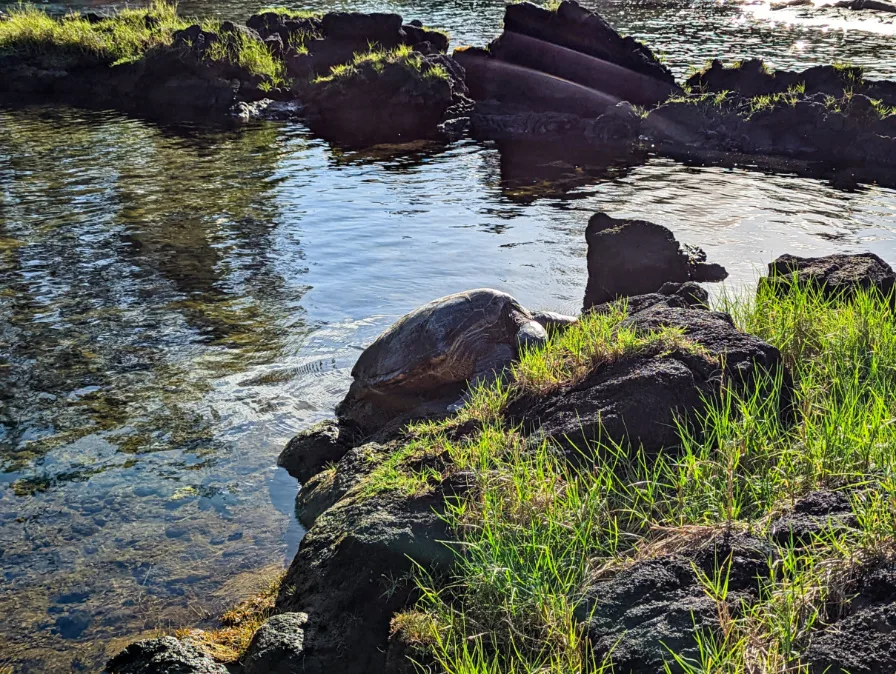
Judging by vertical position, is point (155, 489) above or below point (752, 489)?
below

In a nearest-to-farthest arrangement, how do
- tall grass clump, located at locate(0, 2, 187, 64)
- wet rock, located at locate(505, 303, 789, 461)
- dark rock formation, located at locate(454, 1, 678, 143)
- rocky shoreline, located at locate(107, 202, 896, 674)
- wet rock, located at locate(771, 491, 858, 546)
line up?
rocky shoreline, located at locate(107, 202, 896, 674)
wet rock, located at locate(771, 491, 858, 546)
wet rock, located at locate(505, 303, 789, 461)
dark rock formation, located at locate(454, 1, 678, 143)
tall grass clump, located at locate(0, 2, 187, 64)

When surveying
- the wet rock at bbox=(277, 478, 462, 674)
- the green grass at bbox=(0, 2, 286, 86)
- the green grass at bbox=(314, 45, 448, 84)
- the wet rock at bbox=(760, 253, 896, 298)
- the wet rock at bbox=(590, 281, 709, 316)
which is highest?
the green grass at bbox=(0, 2, 286, 86)

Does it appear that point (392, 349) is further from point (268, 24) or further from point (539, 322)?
point (268, 24)

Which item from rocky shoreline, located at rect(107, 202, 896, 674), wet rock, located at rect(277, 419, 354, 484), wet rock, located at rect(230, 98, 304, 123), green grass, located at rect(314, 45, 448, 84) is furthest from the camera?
wet rock, located at rect(230, 98, 304, 123)

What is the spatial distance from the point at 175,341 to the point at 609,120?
13.8 metres

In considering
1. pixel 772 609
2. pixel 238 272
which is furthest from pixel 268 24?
pixel 772 609

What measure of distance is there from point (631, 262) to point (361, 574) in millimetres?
5402

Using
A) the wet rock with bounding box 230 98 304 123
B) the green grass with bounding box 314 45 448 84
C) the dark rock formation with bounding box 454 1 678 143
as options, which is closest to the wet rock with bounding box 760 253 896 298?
the dark rock formation with bounding box 454 1 678 143

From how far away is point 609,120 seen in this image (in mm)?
19594

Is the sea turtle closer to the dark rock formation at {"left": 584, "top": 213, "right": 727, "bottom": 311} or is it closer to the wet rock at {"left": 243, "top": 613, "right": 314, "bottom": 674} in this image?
the dark rock formation at {"left": 584, "top": 213, "right": 727, "bottom": 311}

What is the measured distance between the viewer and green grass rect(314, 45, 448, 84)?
70.6 ft

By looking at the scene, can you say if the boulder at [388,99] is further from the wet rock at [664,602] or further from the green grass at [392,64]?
the wet rock at [664,602]

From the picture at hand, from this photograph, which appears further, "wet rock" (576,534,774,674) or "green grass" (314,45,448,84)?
"green grass" (314,45,448,84)

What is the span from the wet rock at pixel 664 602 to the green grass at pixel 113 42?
2296cm
